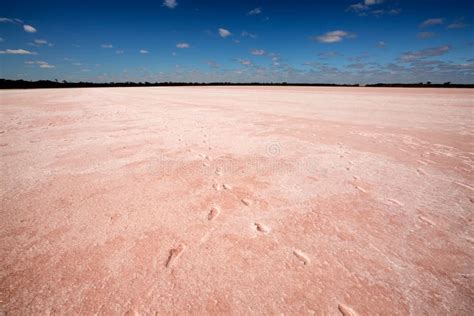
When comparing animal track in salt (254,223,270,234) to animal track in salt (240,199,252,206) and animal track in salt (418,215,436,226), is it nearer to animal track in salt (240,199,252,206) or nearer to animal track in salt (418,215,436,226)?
animal track in salt (240,199,252,206)

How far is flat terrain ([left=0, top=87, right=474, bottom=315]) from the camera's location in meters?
1.58

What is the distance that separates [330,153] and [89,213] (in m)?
4.50

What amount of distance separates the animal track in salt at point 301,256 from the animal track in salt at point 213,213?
3.21 feet

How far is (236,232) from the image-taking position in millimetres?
2246

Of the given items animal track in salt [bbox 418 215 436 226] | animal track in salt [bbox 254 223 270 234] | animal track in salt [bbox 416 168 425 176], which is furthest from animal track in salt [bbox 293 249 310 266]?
animal track in salt [bbox 416 168 425 176]

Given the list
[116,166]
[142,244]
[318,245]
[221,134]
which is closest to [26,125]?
[116,166]

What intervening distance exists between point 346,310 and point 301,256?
1.70 ft

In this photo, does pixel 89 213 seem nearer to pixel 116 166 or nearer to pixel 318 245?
pixel 116 166

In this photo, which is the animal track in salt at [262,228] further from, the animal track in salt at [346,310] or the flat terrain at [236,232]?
the animal track in salt at [346,310]

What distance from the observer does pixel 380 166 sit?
13.2ft

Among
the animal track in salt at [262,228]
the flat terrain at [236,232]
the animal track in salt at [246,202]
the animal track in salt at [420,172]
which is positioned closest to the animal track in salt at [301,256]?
the flat terrain at [236,232]

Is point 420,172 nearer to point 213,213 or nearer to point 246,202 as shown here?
point 246,202

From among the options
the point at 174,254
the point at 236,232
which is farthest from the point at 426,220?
the point at 174,254

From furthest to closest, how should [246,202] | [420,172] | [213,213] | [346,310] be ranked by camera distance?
[420,172] → [246,202] → [213,213] → [346,310]
